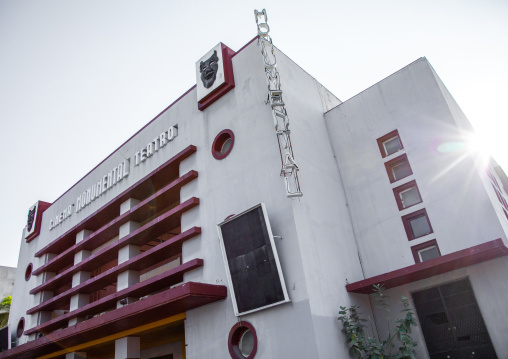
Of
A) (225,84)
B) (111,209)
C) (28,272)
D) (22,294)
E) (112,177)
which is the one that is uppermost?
(225,84)

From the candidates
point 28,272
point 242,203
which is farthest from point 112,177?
point 28,272

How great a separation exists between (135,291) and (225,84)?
10629 mm

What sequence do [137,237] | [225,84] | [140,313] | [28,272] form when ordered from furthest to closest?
[28,272] → [137,237] → [225,84] → [140,313]

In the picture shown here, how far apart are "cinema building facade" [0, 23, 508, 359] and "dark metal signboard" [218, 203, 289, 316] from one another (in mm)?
52

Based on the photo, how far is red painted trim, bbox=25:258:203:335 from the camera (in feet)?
58.1

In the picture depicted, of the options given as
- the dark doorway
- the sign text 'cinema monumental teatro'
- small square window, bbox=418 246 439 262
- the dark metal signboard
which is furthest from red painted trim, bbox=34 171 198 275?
the dark doorway

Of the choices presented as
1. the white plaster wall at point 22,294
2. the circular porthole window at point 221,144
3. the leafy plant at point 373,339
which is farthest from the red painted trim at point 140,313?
the white plaster wall at point 22,294

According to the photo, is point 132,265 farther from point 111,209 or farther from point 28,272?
point 28,272

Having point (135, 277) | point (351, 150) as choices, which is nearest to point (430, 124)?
point (351, 150)

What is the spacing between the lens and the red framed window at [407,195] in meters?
17.4

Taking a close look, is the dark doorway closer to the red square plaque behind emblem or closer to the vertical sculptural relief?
the vertical sculptural relief

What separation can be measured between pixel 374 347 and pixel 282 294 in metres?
3.52

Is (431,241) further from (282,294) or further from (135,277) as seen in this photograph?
(135,277)

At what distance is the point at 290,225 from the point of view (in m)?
15.0
